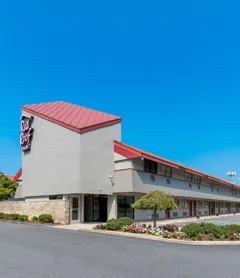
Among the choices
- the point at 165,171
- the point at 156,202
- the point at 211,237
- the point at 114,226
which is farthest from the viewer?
the point at 165,171

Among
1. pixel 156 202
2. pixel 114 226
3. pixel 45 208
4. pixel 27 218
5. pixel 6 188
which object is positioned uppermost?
pixel 6 188

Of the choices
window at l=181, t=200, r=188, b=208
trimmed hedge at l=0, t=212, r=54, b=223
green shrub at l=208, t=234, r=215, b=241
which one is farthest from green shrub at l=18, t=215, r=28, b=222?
window at l=181, t=200, r=188, b=208

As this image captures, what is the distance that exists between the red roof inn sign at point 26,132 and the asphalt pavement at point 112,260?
644 inches

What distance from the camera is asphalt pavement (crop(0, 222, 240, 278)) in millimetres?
8219

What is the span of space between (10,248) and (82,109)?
19540 millimetres

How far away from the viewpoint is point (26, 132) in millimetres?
30016

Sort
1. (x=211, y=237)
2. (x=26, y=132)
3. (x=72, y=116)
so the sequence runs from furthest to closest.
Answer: (x=26, y=132), (x=72, y=116), (x=211, y=237)

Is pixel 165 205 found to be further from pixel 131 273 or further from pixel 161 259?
pixel 131 273

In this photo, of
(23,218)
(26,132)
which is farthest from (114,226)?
(26,132)

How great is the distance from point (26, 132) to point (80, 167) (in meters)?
7.80

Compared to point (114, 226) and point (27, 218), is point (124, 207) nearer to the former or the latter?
point (27, 218)

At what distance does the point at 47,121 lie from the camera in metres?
28.2

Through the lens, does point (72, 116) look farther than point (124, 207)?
No

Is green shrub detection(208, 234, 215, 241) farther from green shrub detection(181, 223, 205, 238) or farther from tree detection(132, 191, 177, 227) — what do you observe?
→ tree detection(132, 191, 177, 227)
